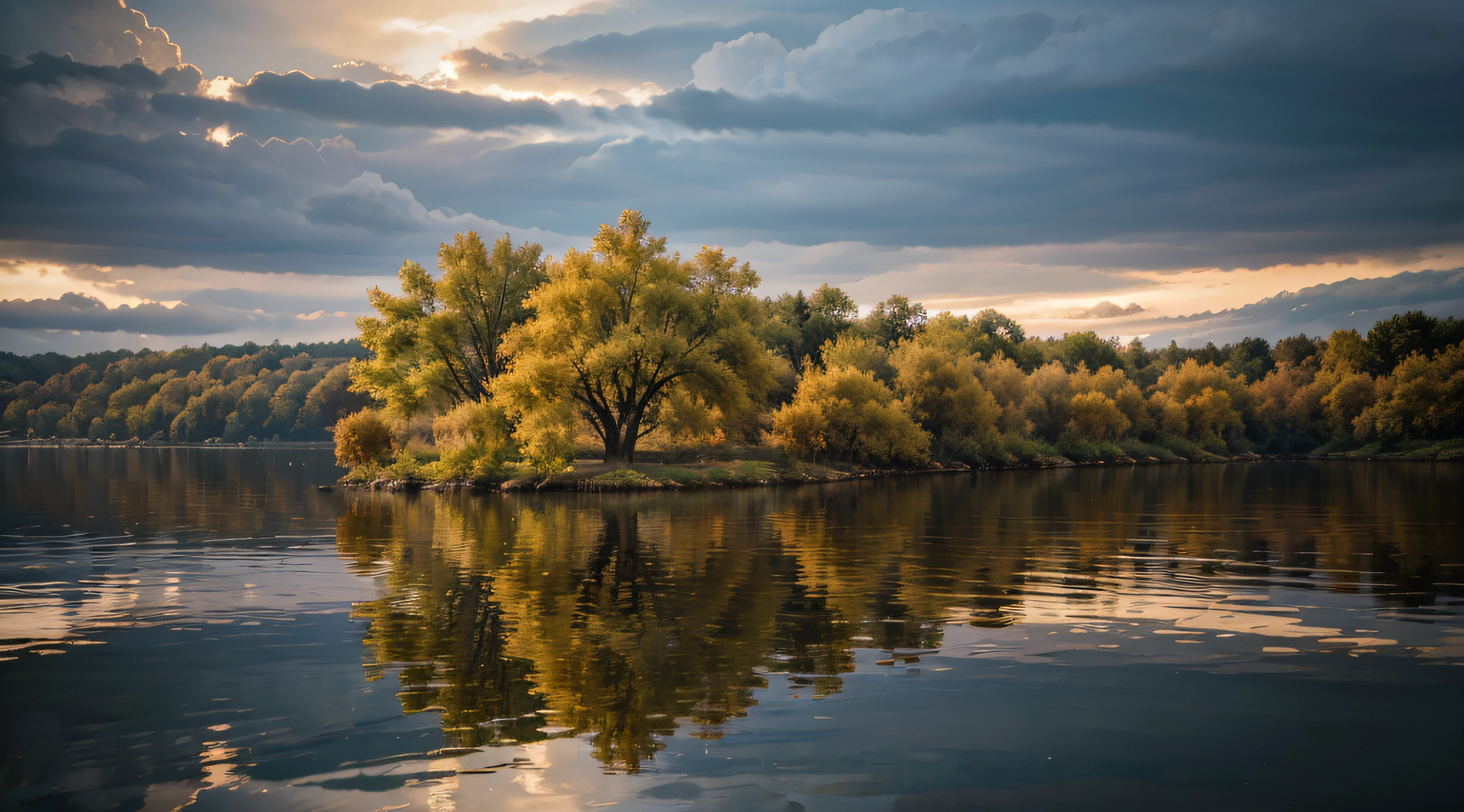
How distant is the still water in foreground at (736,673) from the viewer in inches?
329

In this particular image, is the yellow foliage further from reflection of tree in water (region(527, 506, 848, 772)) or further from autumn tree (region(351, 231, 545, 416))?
reflection of tree in water (region(527, 506, 848, 772))

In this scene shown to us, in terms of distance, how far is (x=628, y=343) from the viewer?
177ft

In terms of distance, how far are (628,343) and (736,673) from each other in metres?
43.2

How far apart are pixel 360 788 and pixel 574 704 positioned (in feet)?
9.25

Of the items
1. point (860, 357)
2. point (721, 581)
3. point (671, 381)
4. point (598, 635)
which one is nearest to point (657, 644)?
point (598, 635)

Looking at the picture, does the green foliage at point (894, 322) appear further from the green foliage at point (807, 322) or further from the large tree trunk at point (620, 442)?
the large tree trunk at point (620, 442)

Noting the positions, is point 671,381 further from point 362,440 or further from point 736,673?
point 736,673

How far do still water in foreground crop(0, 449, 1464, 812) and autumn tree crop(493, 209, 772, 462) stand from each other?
27.5 meters

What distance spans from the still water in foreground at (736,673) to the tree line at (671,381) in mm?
29332

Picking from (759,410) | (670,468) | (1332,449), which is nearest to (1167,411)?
(1332,449)

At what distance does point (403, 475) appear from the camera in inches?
2317

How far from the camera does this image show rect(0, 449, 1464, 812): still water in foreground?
8.37 meters

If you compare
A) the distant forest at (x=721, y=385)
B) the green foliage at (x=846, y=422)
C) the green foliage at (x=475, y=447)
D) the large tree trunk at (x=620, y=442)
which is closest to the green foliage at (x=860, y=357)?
the distant forest at (x=721, y=385)

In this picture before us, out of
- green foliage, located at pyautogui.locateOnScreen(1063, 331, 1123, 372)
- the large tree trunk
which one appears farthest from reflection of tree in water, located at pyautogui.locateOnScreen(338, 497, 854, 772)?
green foliage, located at pyautogui.locateOnScreen(1063, 331, 1123, 372)
